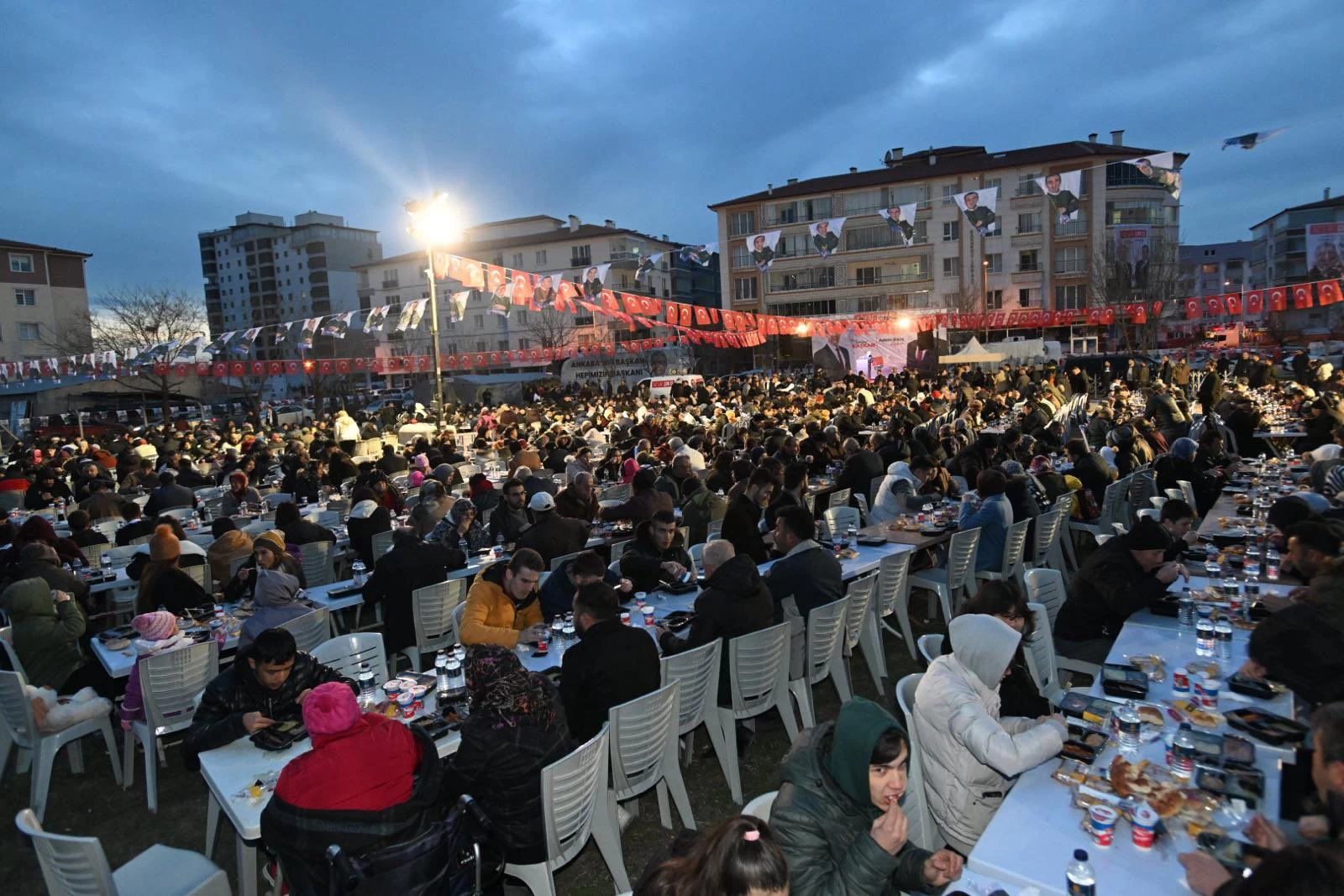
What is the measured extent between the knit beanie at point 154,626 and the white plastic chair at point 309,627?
2.28 feet

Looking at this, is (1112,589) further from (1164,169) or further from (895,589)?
(1164,169)

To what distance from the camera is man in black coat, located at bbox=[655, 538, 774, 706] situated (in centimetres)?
466

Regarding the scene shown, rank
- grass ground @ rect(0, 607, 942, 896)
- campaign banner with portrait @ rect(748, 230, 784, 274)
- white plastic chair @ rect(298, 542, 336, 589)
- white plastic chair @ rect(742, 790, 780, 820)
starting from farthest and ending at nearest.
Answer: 1. campaign banner with portrait @ rect(748, 230, 784, 274)
2. white plastic chair @ rect(298, 542, 336, 589)
3. grass ground @ rect(0, 607, 942, 896)
4. white plastic chair @ rect(742, 790, 780, 820)

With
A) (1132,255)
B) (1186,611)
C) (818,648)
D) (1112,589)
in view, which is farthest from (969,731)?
(1132,255)

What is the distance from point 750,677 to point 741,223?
160ft

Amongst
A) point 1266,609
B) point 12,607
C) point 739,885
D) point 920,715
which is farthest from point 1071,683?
point 12,607

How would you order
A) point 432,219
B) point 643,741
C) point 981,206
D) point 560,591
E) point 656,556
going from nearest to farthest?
point 643,741, point 560,591, point 656,556, point 432,219, point 981,206

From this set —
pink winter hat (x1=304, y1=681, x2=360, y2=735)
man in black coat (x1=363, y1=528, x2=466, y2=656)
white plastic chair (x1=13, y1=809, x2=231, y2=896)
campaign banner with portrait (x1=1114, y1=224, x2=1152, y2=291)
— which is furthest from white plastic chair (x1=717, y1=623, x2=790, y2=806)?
campaign banner with portrait (x1=1114, y1=224, x2=1152, y2=291)

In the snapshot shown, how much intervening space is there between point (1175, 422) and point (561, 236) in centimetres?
4737

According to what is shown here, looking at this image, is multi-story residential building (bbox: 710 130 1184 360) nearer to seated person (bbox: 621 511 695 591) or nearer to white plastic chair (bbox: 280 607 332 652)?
seated person (bbox: 621 511 695 591)

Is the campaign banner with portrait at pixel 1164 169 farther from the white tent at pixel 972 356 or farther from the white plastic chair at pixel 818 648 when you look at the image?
the white tent at pixel 972 356

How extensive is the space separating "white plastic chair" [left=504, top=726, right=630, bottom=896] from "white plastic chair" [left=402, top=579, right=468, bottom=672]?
109 inches

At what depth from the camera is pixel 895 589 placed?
6.32m

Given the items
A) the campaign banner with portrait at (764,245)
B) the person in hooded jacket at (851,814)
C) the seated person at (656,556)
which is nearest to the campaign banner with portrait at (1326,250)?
the campaign banner with portrait at (764,245)
